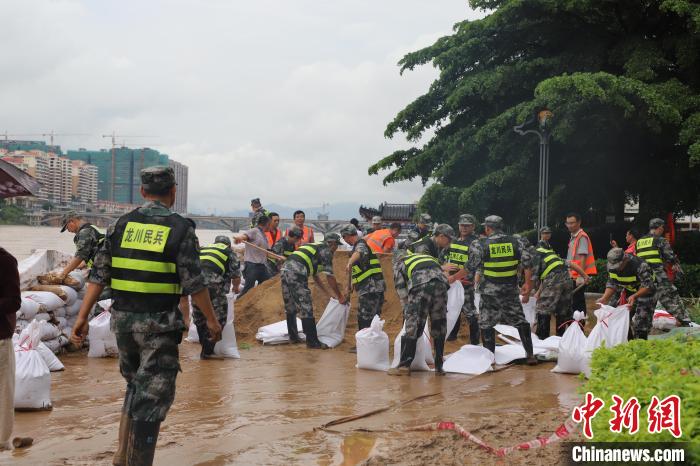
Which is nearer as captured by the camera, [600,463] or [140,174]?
[600,463]

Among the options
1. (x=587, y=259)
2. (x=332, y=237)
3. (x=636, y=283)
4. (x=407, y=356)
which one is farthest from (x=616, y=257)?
(x=332, y=237)

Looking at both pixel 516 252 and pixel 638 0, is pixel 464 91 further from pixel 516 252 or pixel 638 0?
pixel 516 252

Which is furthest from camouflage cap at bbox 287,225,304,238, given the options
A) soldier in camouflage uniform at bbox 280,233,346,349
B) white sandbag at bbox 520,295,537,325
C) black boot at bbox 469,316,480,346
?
white sandbag at bbox 520,295,537,325

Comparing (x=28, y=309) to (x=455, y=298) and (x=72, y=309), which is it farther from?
(x=455, y=298)

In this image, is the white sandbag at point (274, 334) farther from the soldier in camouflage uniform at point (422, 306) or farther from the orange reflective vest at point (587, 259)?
the orange reflective vest at point (587, 259)

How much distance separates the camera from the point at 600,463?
309cm

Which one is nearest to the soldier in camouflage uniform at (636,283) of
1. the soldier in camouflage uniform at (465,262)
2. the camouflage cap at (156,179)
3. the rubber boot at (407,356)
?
the soldier in camouflage uniform at (465,262)

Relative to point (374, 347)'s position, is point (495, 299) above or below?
above

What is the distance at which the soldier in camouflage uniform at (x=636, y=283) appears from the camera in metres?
8.82

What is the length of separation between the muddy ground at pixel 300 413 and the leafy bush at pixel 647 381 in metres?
0.72

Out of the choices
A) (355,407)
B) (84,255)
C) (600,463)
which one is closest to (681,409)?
(600,463)

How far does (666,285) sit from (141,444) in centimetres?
932

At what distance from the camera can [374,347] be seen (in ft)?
28.5

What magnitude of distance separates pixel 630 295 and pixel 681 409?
21.1 ft
